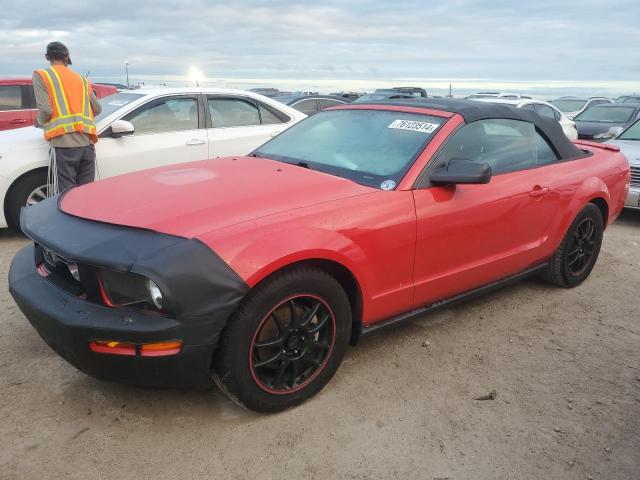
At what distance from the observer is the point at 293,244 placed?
8.23 ft

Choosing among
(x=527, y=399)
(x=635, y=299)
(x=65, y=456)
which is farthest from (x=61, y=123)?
(x=635, y=299)

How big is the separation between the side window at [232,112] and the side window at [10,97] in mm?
4226

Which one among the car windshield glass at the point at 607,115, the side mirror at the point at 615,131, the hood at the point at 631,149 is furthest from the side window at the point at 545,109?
the hood at the point at 631,149

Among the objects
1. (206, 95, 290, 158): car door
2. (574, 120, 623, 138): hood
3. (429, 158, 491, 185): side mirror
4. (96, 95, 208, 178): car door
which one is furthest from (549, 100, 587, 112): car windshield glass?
(429, 158, 491, 185): side mirror

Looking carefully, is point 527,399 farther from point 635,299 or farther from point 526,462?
point 635,299

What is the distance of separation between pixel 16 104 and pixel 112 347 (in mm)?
7970

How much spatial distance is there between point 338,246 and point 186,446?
1.16 metres

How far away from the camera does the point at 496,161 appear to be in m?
3.66

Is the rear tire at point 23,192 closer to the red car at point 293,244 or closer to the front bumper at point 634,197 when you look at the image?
the red car at point 293,244

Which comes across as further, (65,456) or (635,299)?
(635,299)

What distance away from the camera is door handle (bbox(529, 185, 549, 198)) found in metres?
3.73

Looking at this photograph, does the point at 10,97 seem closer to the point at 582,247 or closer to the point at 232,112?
the point at 232,112

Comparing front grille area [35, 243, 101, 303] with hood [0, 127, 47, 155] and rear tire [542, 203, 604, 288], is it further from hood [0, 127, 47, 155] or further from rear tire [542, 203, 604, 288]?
rear tire [542, 203, 604, 288]

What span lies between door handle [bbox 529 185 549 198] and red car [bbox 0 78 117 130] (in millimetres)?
7828
